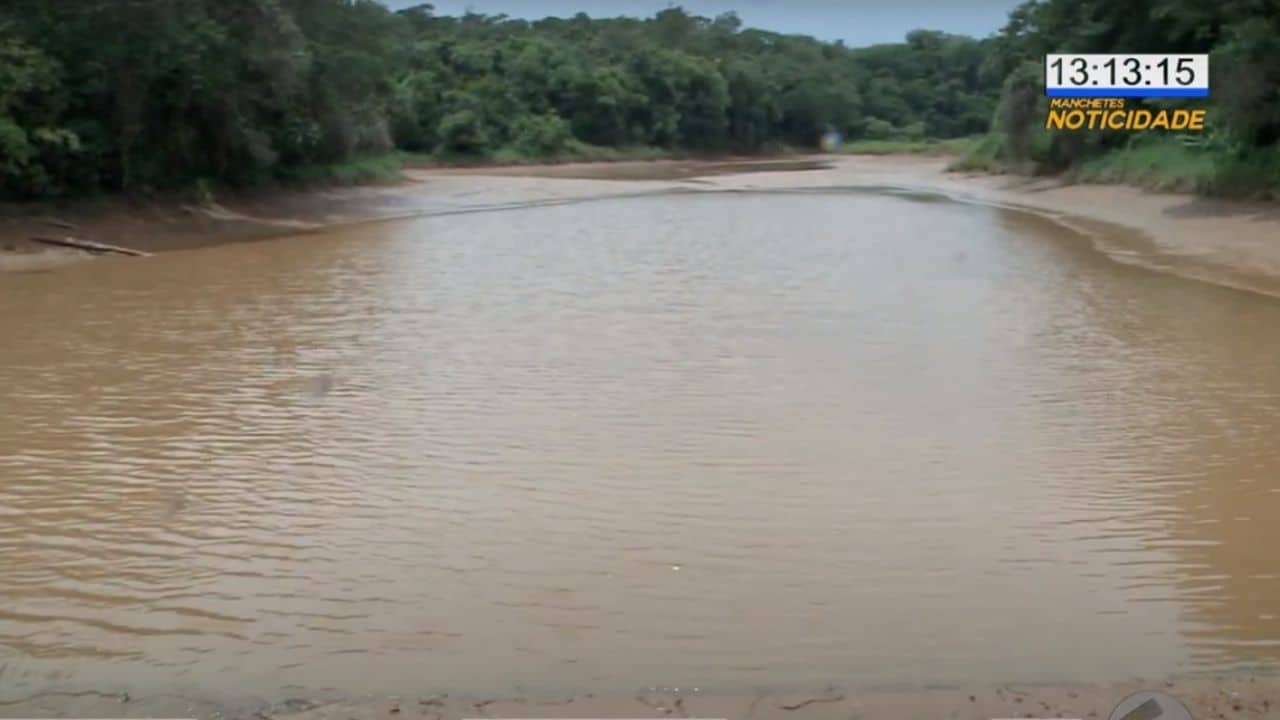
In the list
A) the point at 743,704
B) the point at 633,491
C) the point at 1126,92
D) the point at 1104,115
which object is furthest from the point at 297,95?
the point at 743,704

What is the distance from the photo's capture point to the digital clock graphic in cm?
2897

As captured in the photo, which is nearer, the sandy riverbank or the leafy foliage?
the sandy riverbank

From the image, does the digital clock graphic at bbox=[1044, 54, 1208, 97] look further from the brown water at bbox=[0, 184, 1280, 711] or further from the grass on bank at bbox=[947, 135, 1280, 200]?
the brown water at bbox=[0, 184, 1280, 711]

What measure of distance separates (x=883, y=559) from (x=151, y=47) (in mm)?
20389

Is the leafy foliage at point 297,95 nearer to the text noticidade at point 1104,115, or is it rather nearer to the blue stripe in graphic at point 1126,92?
the text noticidade at point 1104,115

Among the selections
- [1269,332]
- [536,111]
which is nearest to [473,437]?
[1269,332]

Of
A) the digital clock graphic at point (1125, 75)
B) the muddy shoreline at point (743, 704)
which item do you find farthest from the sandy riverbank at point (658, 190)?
the muddy shoreline at point (743, 704)

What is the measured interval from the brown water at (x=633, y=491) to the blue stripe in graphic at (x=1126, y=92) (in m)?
15.1

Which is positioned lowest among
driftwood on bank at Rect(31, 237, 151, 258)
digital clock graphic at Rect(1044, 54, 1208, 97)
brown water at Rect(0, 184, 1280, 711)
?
brown water at Rect(0, 184, 1280, 711)

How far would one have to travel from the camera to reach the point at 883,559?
20.9 feet

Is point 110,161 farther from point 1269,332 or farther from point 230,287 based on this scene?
point 1269,332

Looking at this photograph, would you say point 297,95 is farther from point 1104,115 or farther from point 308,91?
point 1104,115

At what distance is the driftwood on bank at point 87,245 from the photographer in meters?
20.8

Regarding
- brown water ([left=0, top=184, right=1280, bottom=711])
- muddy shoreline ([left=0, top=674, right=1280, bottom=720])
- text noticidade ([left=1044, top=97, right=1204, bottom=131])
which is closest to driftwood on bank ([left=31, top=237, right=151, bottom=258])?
brown water ([left=0, top=184, right=1280, bottom=711])
